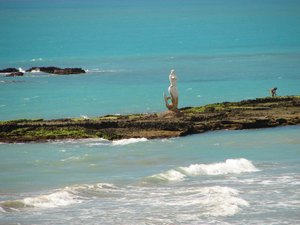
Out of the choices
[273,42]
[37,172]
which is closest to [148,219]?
[37,172]

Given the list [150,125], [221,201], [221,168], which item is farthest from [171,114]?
[221,201]

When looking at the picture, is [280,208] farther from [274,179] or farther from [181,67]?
[181,67]

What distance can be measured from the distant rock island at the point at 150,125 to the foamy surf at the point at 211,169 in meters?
6.07

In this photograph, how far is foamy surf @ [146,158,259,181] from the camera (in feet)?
111

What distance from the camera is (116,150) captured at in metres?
39.4

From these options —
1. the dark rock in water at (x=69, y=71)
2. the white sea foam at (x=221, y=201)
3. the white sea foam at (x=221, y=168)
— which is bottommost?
the white sea foam at (x=221, y=201)

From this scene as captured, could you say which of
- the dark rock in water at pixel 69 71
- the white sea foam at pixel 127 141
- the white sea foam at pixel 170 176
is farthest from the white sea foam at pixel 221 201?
the dark rock in water at pixel 69 71

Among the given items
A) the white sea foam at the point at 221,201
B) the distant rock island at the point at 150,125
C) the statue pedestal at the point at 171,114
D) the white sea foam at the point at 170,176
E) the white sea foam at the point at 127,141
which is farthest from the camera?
the statue pedestal at the point at 171,114

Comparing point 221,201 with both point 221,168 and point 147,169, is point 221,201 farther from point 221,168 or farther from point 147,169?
point 147,169

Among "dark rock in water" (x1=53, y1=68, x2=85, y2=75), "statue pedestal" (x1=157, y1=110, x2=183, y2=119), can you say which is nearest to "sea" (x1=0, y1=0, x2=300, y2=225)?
"statue pedestal" (x1=157, y1=110, x2=183, y2=119)

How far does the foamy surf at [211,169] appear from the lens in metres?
34.0

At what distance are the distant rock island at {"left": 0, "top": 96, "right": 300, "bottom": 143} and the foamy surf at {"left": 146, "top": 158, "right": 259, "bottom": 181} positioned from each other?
19.9ft

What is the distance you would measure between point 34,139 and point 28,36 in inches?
5682

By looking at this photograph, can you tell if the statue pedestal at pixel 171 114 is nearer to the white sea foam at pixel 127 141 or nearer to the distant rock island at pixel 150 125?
the distant rock island at pixel 150 125
